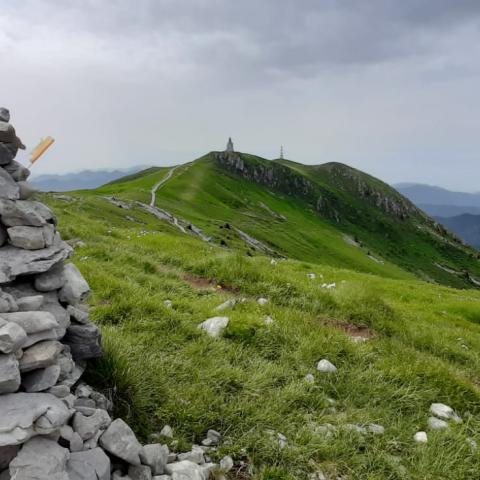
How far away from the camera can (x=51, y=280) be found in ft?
21.1

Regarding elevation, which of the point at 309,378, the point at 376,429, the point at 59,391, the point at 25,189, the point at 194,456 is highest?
the point at 25,189

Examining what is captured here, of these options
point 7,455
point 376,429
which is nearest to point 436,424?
point 376,429

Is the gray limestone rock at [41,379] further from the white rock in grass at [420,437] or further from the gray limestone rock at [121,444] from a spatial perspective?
the white rock in grass at [420,437]

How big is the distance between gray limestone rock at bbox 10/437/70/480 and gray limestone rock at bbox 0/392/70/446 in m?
0.11

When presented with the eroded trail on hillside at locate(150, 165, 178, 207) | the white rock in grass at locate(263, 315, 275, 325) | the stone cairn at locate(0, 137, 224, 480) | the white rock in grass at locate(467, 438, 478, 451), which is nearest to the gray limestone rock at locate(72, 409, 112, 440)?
the stone cairn at locate(0, 137, 224, 480)

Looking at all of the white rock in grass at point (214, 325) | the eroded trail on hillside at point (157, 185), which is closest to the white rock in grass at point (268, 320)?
the white rock in grass at point (214, 325)

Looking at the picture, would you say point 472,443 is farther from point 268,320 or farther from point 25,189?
point 25,189

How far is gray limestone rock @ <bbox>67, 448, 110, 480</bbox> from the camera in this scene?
442 centimetres

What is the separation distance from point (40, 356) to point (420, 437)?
5.74 meters

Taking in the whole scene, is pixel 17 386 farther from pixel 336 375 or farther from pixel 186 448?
pixel 336 375

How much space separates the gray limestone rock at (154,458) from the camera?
5192 mm

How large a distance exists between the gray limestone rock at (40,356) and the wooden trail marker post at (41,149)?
10.8ft

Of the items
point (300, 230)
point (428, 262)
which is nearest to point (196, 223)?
point (300, 230)

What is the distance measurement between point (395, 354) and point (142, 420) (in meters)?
5.89
